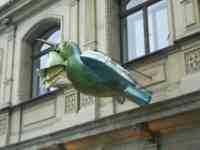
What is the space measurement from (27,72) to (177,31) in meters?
6.14

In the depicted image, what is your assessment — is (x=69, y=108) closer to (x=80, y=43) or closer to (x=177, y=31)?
(x=80, y=43)

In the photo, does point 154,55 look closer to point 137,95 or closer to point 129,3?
point 137,95

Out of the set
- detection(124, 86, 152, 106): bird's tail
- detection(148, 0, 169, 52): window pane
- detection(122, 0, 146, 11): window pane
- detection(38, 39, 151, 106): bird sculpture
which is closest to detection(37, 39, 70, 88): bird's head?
detection(38, 39, 151, 106): bird sculpture

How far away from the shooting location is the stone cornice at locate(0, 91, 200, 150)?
10023mm

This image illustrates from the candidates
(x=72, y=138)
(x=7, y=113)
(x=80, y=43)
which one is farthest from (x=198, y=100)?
(x=7, y=113)

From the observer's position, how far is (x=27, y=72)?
1571cm

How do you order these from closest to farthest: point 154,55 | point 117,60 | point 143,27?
1. point 154,55
2. point 117,60
3. point 143,27

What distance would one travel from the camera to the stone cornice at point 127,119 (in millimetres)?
10023

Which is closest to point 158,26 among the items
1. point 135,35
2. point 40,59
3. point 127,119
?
point 135,35

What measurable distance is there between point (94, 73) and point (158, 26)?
2.98 meters

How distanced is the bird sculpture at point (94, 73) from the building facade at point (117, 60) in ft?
2.36

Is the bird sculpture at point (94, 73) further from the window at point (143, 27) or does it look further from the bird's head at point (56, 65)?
the window at point (143, 27)

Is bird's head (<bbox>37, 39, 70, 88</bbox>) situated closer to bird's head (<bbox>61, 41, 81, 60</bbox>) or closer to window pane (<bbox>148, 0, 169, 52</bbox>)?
bird's head (<bbox>61, 41, 81, 60</bbox>)

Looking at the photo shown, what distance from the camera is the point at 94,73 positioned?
33.4 feet
